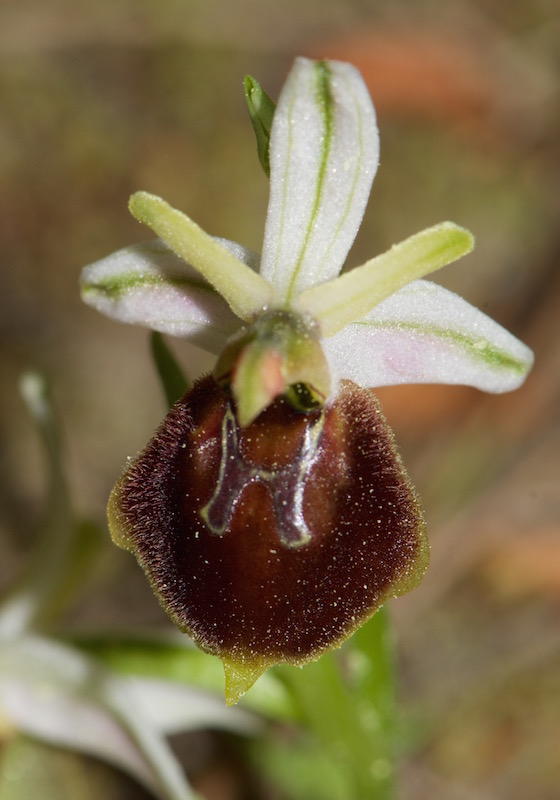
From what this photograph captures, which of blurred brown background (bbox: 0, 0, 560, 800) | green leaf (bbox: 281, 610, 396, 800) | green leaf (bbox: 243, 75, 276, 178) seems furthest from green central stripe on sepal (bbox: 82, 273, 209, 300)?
blurred brown background (bbox: 0, 0, 560, 800)

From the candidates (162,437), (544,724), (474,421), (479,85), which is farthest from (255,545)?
(479,85)

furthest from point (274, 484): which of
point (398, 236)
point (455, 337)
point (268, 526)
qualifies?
point (398, 236)

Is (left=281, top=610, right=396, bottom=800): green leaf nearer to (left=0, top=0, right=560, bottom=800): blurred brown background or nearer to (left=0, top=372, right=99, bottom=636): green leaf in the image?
(left=0, top=372, right=99, bottom=636): green leaf

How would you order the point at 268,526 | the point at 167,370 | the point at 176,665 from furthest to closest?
the point at 176,665 < the point at 167,370 < the point at 268,526

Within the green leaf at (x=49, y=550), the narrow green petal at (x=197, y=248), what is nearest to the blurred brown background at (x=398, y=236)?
the green leaf at (x=49, y=550)

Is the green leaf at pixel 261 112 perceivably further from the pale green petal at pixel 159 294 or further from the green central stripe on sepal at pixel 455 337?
the green central stripe on sepal at pixel 455 337

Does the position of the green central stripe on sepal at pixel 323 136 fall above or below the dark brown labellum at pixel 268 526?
above

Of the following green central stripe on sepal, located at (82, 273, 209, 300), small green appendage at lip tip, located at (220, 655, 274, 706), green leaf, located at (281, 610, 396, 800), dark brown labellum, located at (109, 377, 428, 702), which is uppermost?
green central stripe on sepal, located at (82, 273, 209, 300)

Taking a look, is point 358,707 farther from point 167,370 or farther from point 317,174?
point 317,174
